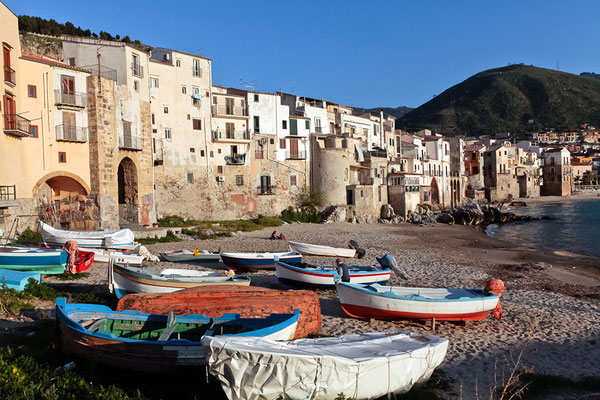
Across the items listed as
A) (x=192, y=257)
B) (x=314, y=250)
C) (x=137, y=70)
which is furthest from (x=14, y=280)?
(x=137, y=70)

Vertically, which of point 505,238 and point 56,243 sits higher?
point 56,243

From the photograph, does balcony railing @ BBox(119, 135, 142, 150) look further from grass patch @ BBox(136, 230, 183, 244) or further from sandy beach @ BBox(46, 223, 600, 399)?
sandy beach @ BBox(46, 223, 600, 399)

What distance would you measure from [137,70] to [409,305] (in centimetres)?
2639

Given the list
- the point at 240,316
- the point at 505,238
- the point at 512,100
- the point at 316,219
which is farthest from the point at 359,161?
the point at 512,100

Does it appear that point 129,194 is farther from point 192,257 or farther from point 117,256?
point 117,256

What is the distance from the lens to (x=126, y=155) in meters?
29.5

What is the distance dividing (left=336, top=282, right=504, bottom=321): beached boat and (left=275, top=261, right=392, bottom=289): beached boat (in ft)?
8.96

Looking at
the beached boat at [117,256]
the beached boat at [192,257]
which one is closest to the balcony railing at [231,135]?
the beached boat at [192,257]

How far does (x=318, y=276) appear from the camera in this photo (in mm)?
15352

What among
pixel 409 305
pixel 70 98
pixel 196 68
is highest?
pixel 196 68

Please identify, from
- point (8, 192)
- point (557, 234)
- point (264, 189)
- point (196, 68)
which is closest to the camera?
point (8, 192)

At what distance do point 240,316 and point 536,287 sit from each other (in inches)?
599

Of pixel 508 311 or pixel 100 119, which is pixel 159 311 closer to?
pixel 508 311

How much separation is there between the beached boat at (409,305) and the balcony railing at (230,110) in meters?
30.6
